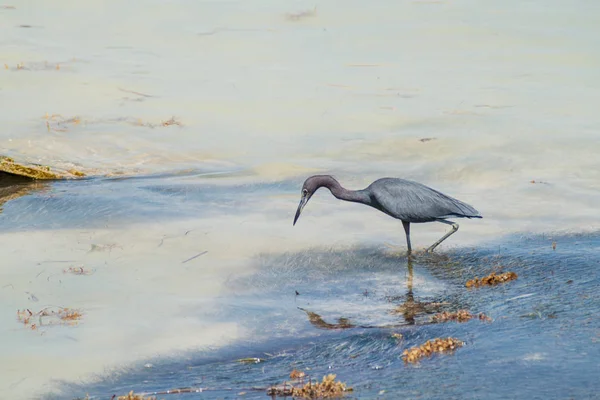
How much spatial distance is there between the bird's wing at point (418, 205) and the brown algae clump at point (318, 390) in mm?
3366

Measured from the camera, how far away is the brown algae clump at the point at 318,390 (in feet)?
18.5

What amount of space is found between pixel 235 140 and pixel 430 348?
616 centimetres

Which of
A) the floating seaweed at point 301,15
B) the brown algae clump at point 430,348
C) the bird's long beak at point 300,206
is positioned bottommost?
the bird's long beak at point 300,206

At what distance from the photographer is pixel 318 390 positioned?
566cm

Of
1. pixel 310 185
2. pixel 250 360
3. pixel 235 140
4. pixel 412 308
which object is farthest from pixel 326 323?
pixel 235 140

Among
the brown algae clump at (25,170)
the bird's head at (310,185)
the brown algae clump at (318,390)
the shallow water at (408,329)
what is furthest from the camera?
the brown algae clump at (25,170)

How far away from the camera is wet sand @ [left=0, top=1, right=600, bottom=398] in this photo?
7617 mm

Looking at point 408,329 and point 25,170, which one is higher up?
point 408,329

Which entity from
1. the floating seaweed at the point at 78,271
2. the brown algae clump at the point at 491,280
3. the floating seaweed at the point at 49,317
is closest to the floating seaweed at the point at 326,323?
the brown algae clump at the point at 491,280

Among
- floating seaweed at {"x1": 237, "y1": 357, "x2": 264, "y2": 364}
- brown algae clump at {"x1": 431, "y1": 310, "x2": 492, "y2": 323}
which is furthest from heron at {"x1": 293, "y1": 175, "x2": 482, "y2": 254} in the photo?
floating seaweed at {"x1": 237, "y1": 357, "x2": 264, "y2": 364}

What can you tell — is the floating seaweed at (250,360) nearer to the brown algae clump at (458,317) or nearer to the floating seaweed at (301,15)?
the brown algae clump at (458,317)

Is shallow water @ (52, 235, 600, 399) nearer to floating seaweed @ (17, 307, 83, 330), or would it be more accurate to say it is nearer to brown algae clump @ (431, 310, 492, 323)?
brown algae clump @ (431, 310, 492, 323)

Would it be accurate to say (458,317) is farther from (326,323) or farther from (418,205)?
(418,205)

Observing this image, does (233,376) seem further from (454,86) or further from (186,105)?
(454,86)
